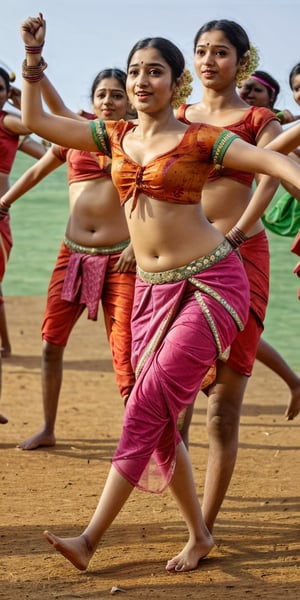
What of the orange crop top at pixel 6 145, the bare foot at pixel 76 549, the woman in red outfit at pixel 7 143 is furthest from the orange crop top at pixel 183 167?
the orange crop top at pixel 6 145

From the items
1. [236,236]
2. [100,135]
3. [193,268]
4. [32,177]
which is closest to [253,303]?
[236,236]

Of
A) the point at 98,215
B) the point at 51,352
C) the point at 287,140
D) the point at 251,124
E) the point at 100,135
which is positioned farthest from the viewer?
the point at 51,352

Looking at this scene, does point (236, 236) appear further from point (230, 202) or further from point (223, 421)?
point (223, 421)

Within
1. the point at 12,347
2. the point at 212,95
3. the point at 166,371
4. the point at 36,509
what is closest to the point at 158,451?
the point at 166,371

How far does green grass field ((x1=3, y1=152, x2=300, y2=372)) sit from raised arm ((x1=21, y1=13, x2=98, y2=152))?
826 centimetres

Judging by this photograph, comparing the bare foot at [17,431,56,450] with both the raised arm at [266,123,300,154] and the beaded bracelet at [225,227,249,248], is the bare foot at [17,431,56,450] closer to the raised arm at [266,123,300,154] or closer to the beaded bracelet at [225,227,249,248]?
the beaded bracelet at [225,227,249,248]

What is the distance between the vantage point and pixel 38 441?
6.54m

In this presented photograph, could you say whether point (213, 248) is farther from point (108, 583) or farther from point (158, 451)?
point (108, 583)

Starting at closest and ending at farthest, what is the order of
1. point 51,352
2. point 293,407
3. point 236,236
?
1. point 236,236
2. point 51,352
3. point 293,407

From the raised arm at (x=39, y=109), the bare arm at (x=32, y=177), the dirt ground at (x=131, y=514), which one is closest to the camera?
the raised arm at (x=39, y=109)

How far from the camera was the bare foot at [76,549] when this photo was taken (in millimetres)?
4008

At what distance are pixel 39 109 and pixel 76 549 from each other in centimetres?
174

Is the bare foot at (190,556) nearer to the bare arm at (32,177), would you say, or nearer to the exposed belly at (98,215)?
the exposed belly at (98,215)

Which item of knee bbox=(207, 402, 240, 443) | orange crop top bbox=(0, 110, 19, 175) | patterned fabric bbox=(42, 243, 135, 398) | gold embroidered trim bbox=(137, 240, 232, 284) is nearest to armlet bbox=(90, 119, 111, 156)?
gold embroidered trim bbox=(137, 240, 232, 284)
